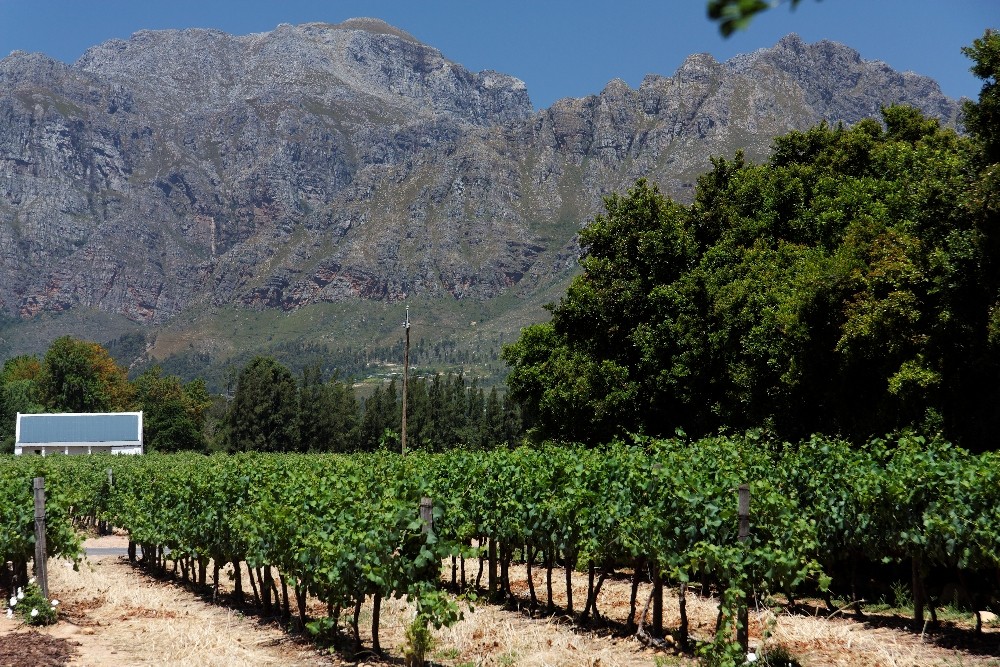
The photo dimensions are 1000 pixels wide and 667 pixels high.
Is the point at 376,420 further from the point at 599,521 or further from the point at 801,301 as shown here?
the point at 599,521

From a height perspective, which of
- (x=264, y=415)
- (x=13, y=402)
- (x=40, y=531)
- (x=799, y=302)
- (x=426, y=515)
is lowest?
(x=40, y=531)

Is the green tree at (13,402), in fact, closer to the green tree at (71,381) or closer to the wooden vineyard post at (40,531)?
the green tree at (71,381)

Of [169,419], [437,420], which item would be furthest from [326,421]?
[169,419]

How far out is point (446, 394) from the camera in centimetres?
8625

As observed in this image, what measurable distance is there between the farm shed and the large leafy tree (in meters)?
49.3

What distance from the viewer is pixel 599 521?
41.9 ft

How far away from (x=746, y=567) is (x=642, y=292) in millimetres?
16838

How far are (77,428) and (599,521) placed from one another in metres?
70.5

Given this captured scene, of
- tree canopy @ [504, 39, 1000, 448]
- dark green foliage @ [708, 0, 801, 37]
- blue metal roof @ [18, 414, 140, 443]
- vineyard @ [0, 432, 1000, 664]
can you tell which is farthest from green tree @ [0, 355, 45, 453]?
dark green foliage @ [708, 0, 801, 37]

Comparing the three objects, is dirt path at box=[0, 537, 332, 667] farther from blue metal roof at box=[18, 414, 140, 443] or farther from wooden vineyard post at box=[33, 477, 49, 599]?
blue metal roof at box=[18, 414, 140, 443]

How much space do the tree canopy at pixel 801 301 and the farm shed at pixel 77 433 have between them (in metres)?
49.4

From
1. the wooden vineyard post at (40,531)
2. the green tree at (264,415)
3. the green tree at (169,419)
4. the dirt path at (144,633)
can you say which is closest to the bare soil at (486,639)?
the dirt path at (144,633)

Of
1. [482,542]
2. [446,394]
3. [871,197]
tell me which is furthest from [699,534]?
[446,394]

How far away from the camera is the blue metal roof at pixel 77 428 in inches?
2886
